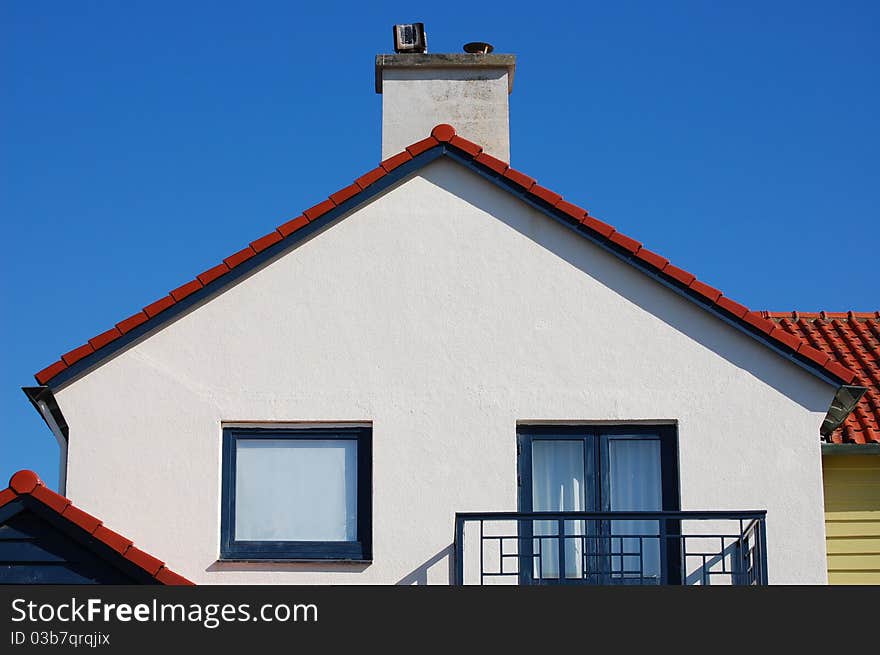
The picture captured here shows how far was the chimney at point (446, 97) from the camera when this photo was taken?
1839cm

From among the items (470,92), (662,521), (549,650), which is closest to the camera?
(549,650)

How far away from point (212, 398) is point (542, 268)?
3823 millimetres

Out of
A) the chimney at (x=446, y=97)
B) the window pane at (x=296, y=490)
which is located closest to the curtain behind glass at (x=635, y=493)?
the window pane at (x=296, y=490)

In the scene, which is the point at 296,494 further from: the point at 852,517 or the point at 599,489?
the point at 852,517

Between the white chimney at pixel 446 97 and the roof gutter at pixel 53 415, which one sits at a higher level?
the white chimney at pixel 446 97

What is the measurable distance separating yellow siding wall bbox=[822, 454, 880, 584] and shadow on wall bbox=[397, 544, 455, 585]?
14.0 feet

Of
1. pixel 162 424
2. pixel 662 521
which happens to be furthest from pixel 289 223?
pixel 662 521

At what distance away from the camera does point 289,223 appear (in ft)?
53.0

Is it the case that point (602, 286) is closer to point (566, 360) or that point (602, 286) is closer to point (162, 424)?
point (566, 360)

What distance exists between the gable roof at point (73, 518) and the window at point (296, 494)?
66.8 inches

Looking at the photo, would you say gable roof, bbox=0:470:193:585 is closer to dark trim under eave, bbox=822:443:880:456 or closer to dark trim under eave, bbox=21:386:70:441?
dark trim under eave, bbox=21:386:70:441

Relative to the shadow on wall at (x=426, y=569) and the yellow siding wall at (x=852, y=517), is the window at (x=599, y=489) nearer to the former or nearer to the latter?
the shadow on wall at (x=426, y=569)

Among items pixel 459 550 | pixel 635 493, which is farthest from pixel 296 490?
pixel 635 493

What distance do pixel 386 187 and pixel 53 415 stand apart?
14.4 feet
